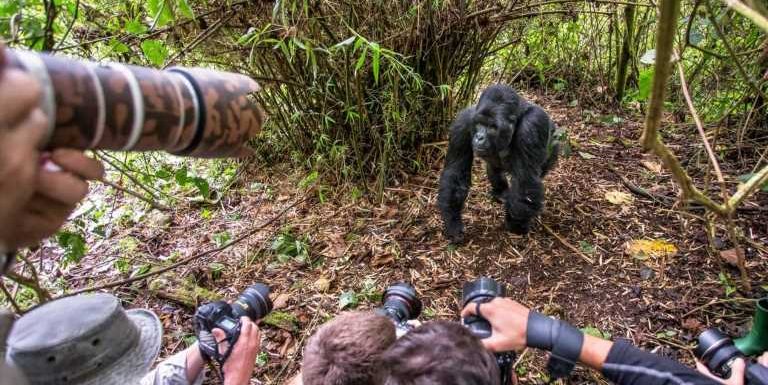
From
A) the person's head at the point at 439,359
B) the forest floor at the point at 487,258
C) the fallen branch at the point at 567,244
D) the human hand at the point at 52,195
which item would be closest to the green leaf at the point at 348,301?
the forest floor at the point at 487,258

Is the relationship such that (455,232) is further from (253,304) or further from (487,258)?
(253,304)

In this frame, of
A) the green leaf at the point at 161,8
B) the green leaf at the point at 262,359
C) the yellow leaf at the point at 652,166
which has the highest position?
the green leaf at the point at 161,8

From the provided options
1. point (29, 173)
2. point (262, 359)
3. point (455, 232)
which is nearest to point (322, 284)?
point (262, 359)

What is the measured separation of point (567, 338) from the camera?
129 centimetres

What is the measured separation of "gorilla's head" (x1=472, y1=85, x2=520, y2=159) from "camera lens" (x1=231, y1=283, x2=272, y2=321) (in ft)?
4.07

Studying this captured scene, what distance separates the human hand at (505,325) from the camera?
130 centimetres

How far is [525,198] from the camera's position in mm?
2420

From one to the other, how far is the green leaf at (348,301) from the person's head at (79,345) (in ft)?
3.54

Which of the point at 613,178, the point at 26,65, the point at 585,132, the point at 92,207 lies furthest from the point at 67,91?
the point at 585,132

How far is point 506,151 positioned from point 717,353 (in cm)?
137

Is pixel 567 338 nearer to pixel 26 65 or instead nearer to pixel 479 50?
pixel 26 65

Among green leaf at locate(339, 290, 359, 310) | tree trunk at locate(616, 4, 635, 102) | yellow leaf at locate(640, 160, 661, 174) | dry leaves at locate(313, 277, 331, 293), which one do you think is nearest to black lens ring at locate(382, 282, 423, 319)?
green leaf at locate(339, 290, 359, 310)

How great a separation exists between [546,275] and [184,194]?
96.5 inches

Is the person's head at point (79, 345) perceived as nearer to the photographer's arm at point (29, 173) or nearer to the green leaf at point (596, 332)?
the photographer's arm at point (29, 173)
